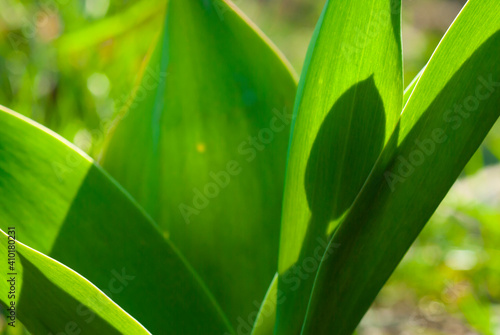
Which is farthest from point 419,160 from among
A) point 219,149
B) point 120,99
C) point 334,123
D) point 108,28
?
point 108,28

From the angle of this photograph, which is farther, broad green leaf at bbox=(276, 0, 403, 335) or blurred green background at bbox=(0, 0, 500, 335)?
blurred green background at bbox=(0, 0, 500, 335)

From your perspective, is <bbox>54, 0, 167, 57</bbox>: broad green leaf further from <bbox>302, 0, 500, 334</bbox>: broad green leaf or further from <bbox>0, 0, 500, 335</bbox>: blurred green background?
<bbox>302, 0, 500, 334</bbox>: broad green leaf

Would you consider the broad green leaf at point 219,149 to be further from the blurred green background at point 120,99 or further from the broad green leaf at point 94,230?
the blurred green background at point 120,99

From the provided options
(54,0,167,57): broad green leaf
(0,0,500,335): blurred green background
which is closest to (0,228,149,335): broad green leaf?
(0,0,500,335): blurred green background

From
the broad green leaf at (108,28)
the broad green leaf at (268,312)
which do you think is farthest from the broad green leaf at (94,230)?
the broad green leaf at (108,28)

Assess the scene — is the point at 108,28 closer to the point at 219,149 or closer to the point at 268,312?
the point at 219,149

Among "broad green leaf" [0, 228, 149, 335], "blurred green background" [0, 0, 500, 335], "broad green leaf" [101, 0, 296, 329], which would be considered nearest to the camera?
"broad green leaf" [0, 228, 149, 335]
